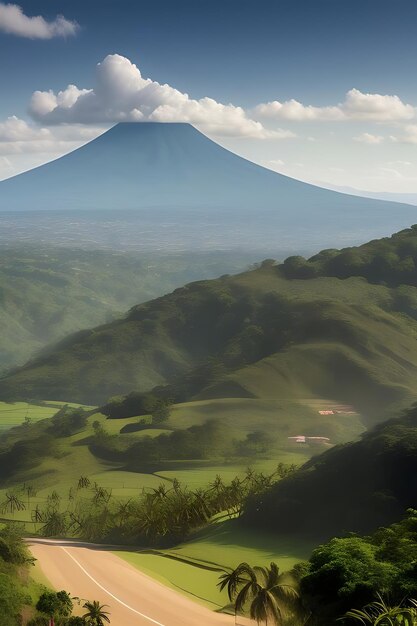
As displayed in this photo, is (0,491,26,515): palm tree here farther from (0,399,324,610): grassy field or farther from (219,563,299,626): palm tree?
(219,563,299,626): palm tree

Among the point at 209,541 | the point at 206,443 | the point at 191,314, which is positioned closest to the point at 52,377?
the point at 191,314

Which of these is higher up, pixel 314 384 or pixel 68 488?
pixel 314 384

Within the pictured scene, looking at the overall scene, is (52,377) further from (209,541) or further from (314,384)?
(209,541)

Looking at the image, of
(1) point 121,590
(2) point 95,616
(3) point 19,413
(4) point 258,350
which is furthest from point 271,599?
(3) point 19,413

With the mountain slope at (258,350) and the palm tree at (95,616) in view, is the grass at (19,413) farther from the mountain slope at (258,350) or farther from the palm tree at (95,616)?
the palm tree at (95,616)

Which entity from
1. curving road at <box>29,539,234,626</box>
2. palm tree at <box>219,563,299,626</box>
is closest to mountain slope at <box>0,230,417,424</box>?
curving road at <box>29,539,234,626</box>

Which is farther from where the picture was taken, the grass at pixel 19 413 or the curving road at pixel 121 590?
Result: the grass at pixel 19 413

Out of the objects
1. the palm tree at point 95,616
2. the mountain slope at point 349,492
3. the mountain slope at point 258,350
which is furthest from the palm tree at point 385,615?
the mountain slope at point 258,350
